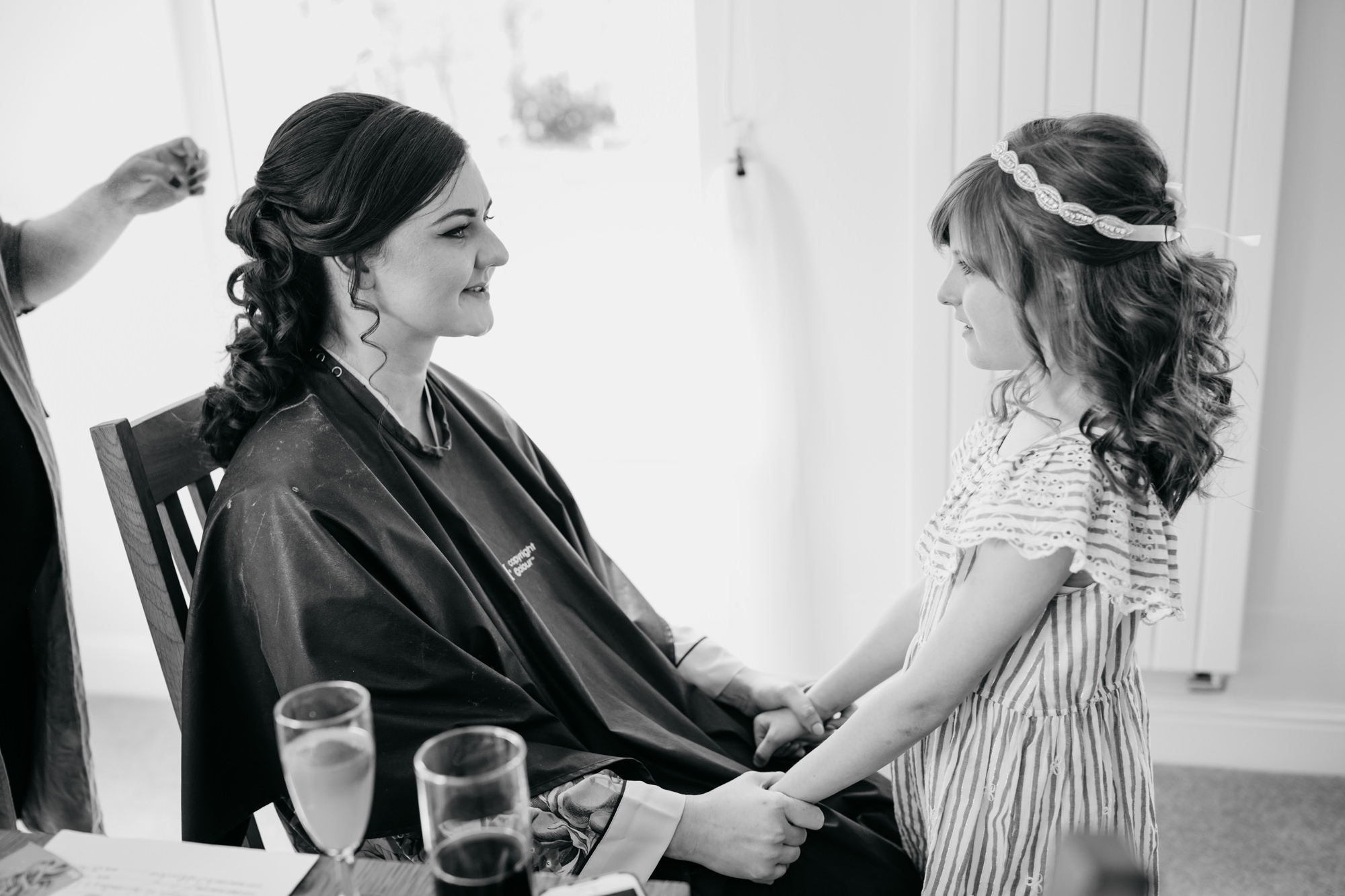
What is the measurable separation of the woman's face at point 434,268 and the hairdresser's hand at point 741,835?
0.67 metres

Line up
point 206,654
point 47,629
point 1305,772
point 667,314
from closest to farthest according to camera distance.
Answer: point 206,654, point 47,629, point 1305,772, point 667,314

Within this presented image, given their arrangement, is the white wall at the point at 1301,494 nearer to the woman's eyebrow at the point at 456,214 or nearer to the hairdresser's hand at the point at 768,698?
the hairdresser's hand at the point at 768,698

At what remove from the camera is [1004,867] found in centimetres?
117

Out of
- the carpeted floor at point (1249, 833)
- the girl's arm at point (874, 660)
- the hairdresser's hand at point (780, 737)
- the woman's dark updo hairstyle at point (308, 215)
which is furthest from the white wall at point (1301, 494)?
the woman's dark updo hairstyle at point (308, 215)

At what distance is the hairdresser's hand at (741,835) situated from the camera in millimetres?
1163

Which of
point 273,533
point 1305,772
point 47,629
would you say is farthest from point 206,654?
point 1305,772

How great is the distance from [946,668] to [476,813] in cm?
61

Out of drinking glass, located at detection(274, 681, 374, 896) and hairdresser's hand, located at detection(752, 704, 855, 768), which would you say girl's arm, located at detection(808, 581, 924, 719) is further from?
drinking glass, located at detection(274, 681, 374, 896)

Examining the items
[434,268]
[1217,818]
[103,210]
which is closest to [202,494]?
[434,268]

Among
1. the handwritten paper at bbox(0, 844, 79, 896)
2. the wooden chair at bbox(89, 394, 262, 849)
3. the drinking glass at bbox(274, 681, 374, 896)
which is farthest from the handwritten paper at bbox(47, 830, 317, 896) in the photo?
the wooden chair at bbox(89, 394, 262, 849)

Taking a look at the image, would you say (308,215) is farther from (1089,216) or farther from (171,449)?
(1089,216)

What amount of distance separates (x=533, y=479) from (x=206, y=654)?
521 millimetres

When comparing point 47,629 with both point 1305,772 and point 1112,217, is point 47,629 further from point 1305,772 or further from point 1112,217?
point 1305,772

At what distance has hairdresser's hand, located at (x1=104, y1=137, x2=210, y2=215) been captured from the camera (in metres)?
1.71
